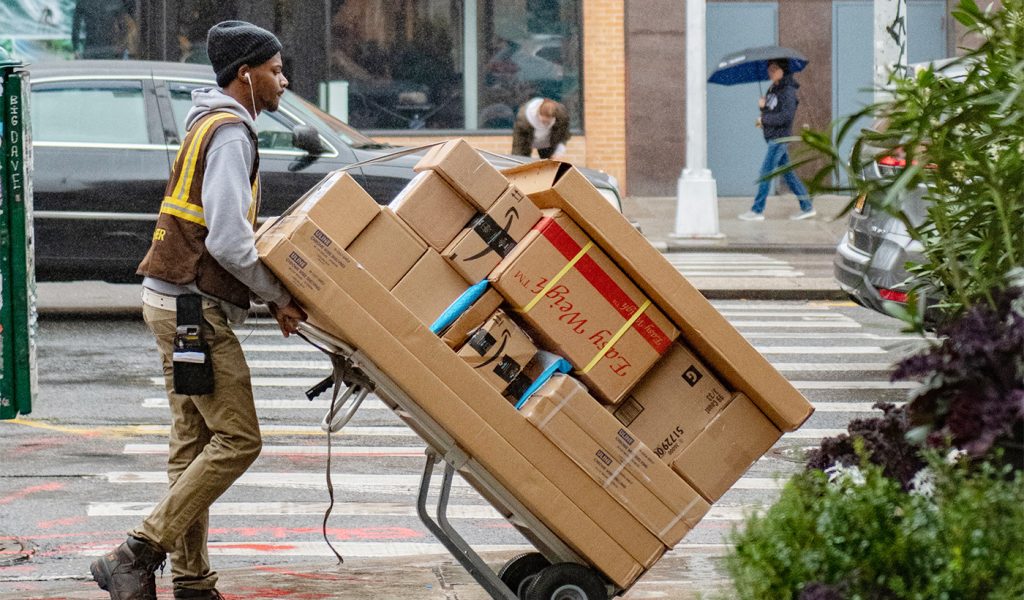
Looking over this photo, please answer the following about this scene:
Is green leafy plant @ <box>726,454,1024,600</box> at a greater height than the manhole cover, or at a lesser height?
greater

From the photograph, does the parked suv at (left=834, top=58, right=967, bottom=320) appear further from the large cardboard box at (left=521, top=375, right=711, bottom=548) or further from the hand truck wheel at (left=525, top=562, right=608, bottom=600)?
the hand truck wheel at (left=525, top=562, right=608, bottom=600)

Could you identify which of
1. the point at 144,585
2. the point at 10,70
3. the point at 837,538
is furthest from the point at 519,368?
the point at 10,70

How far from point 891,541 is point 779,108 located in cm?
1628

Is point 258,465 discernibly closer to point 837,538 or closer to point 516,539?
point 516,539

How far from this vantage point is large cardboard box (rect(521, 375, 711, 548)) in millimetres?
4578

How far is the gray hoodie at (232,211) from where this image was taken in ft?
15.1

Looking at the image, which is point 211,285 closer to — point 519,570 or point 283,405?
point 519,570

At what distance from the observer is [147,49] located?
66.5 ft

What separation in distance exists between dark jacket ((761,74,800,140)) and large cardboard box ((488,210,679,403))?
14.6 m

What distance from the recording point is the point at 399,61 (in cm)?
2078

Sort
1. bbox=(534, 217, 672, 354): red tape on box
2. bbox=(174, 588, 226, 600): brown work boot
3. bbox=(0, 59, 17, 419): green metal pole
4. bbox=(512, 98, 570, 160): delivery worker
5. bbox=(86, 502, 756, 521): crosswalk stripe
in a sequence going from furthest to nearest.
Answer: bbox=(512, 98, 570, 160): delivery worker
bbox=(86, 502, 756, 521): crosswalk stripe
bbox=(0, 59, 17, 419): green metal pole
bbox=(174, 588, 226, 600): brown work boot
bbox=(534, 217, 672, 354): red tape on box

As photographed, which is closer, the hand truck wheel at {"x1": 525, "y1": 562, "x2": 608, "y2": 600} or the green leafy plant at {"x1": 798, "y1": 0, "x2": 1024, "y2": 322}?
the green leafy plant at {"x1": 798, "y1": 0, "x2": 1024, "y2": 322}

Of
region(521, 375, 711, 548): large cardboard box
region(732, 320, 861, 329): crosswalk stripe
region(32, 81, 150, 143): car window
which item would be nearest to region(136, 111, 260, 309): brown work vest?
region(521, 375, 711, 548): large cardboard box

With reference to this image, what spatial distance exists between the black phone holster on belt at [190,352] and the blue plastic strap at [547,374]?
39.3 inches
